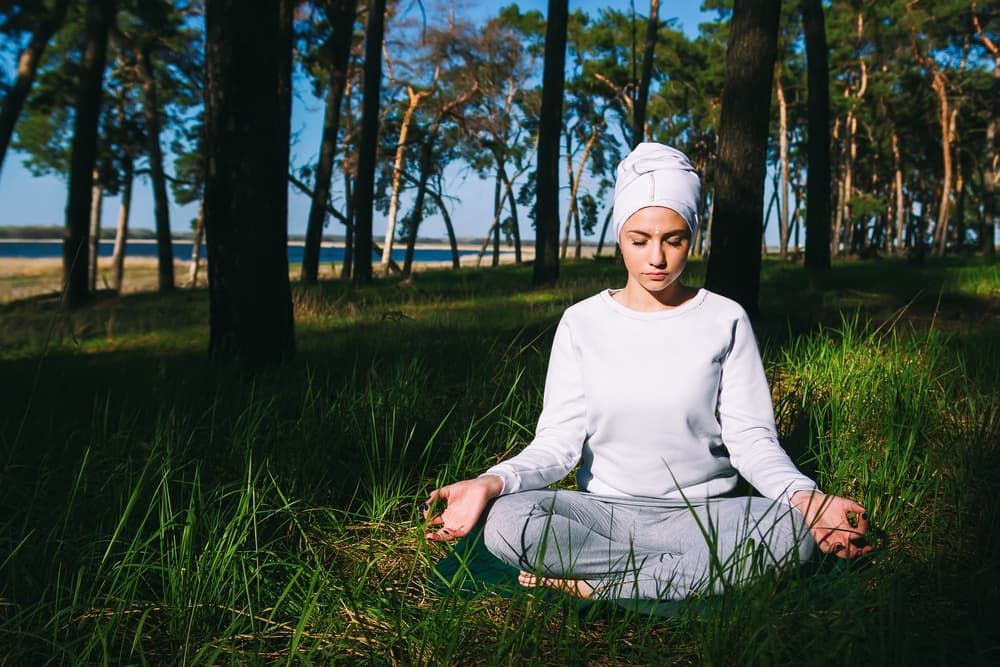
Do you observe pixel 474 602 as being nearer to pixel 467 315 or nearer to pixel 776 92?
pixel 467 315

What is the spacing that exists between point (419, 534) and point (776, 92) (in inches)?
1165

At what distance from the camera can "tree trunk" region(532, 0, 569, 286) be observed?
38.8 feet

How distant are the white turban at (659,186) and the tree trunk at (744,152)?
11.8ft

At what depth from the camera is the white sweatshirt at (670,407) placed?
2260mm

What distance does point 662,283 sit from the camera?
2.25 meters

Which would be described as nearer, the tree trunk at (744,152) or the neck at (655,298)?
the neck at (655,298)

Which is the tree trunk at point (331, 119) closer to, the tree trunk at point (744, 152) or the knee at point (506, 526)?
the tree trunk at point (744, 152)

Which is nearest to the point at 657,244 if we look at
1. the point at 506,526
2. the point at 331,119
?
the point at 506,526

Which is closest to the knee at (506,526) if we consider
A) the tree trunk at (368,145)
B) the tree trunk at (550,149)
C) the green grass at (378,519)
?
the green grass at (378,519)

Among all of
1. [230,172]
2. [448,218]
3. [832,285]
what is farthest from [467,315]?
[448,218]

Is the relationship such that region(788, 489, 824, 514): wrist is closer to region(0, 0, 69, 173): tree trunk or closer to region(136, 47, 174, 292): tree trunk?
region(0, 0, 69, 173): tree trunk

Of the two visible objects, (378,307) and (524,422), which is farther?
(378,307)

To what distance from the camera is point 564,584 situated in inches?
81.0

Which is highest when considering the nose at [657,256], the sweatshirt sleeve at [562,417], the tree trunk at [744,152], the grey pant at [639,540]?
the tree trunk at [744,152]
